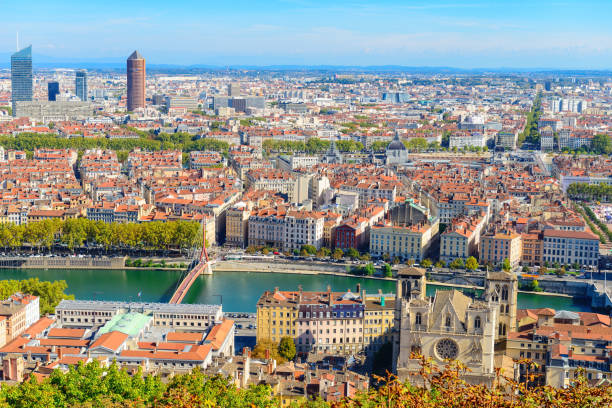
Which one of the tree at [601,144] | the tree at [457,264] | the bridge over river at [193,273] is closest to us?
the bridge over river at [193,273]

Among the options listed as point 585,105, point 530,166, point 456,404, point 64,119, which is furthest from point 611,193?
point 585,105

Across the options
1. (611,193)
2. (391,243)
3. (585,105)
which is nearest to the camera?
(391,243)

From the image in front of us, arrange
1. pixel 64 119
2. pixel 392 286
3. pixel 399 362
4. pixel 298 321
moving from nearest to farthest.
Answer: pixel 399 362, pixel 298 321, pixel 392 286, pixel 64 119

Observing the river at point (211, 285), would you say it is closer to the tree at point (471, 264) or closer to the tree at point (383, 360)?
the tree at point (471, 264)

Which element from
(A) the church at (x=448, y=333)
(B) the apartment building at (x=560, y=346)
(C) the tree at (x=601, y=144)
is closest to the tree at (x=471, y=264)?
(B) the apartment building at (x=560, y=346)

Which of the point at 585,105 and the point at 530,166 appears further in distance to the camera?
the point at 585,105

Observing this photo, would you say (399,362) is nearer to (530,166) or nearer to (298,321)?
(298,321)

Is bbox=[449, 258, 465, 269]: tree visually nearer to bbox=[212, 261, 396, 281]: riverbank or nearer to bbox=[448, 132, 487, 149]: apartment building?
bbox=[212, 261, 396, 281]: riverbank
